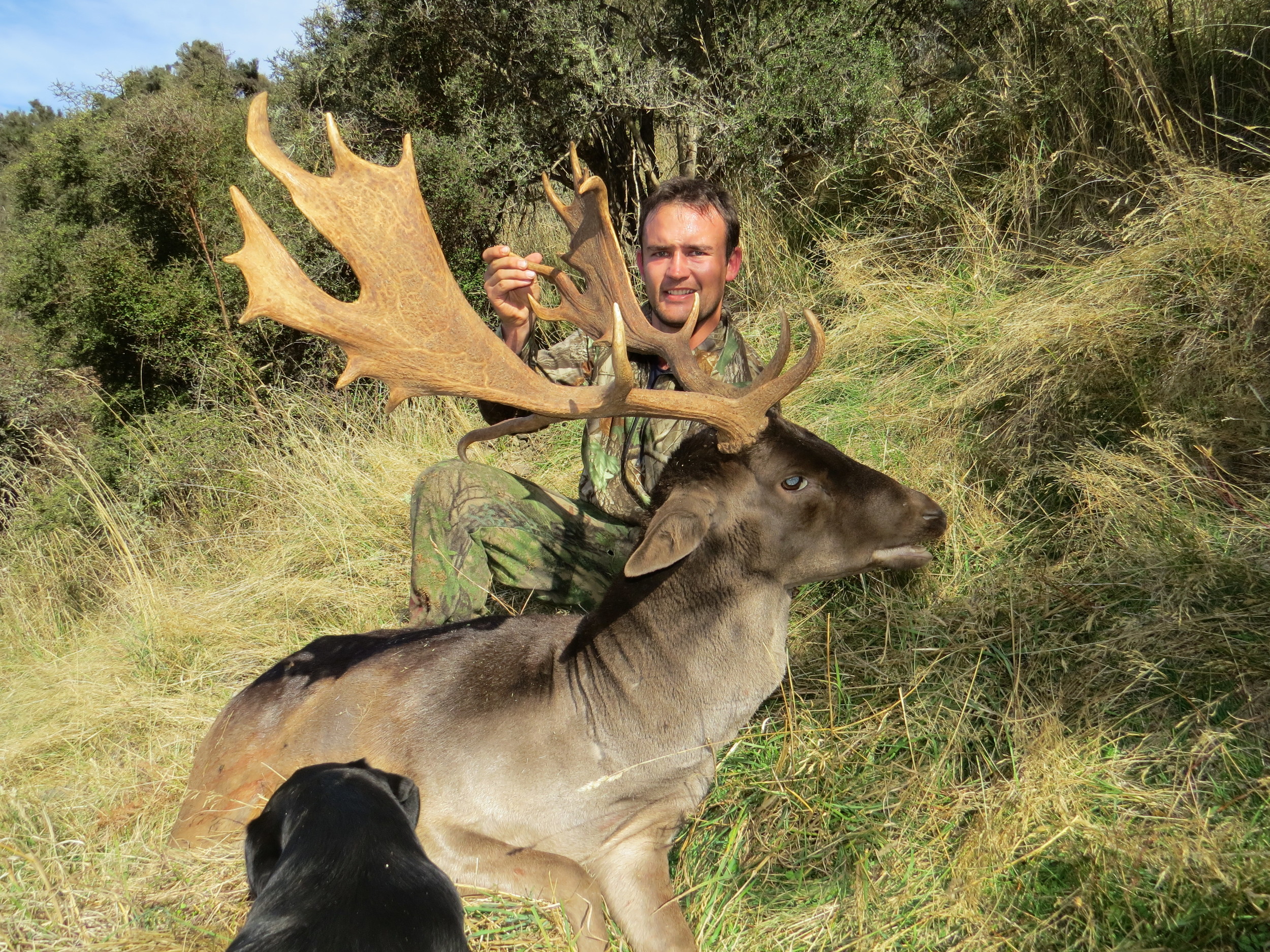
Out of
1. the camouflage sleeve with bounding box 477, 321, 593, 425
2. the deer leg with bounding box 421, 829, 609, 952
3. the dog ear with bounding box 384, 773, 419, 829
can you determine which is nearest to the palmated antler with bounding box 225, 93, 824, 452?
the dog ear with bounding box 384, 773, 419, 829

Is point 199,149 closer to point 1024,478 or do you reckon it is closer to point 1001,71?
point 1001,71

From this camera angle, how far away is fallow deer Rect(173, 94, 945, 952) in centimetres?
297

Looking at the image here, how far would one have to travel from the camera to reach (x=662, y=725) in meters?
3.23

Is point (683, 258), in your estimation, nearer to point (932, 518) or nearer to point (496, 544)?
point (496, 544)

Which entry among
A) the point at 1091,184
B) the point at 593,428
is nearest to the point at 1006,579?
the point at 593,428

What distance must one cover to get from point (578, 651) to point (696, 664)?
46cm

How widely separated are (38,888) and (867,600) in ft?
10.8

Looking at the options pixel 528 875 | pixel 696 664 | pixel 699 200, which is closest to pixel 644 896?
pixel 528 875

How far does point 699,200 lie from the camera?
4.53 meters

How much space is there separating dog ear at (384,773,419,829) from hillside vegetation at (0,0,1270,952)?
37cm

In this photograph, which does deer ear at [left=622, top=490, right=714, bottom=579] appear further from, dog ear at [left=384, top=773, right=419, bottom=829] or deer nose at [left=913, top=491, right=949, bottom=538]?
dog ear at [left=384, top=773, right=419, bottom=829]

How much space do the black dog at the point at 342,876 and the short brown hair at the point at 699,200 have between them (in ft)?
9.82

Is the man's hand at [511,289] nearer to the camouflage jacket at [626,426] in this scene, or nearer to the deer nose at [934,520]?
the camouflage jacket at [626,426]

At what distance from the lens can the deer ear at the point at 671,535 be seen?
115 inches
